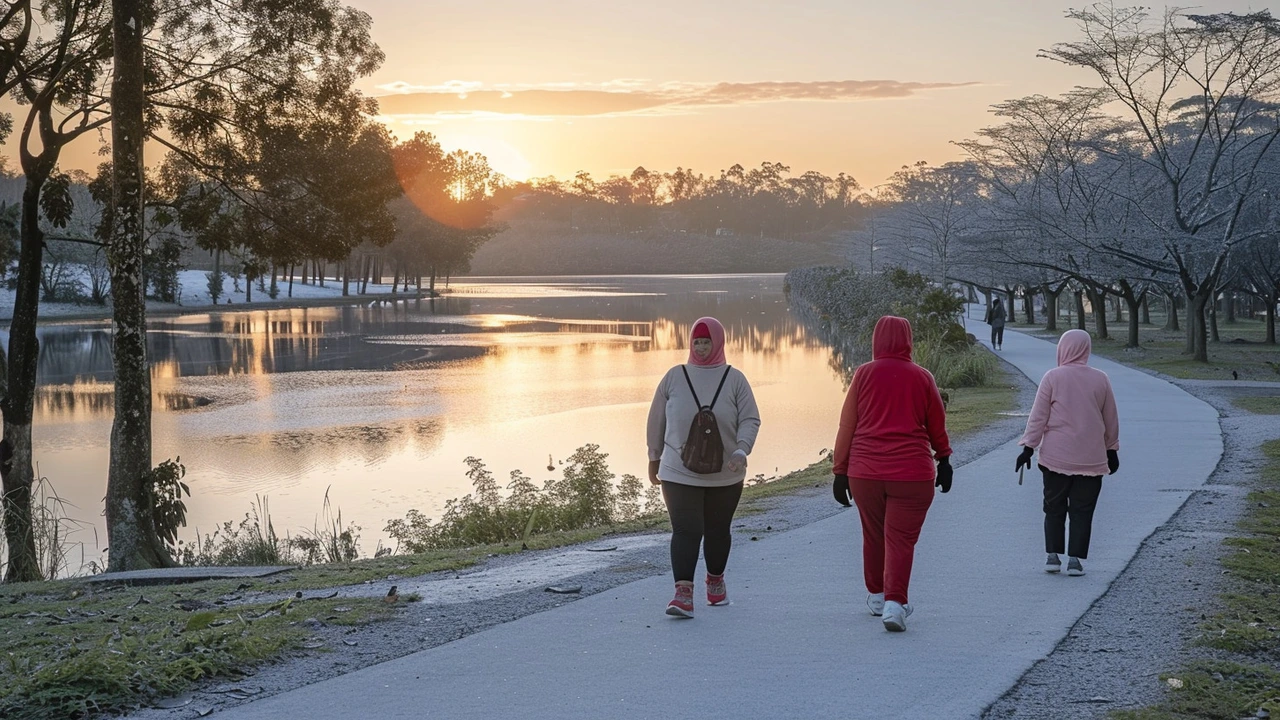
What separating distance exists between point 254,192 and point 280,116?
1175 mm

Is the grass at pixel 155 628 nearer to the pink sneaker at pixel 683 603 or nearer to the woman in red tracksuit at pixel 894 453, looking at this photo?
the pink sneaker at pixel 683 603

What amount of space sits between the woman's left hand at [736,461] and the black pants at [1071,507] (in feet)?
8.21

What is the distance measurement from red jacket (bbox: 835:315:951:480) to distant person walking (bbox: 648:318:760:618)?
23.4 inches

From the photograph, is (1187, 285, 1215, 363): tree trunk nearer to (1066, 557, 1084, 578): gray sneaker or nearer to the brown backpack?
(1066, 557, 1084, 578): gray sneaker

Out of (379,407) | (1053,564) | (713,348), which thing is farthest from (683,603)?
(379,407)

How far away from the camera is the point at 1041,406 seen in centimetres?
821

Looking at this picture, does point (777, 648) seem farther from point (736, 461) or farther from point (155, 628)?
point (155, 628)

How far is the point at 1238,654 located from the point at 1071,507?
71.4 inches

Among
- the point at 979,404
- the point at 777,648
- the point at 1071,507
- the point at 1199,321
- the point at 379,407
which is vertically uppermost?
the point at 1199,321

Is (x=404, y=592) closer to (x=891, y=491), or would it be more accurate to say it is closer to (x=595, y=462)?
(x=891, y=491)

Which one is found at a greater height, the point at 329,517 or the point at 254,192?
the point at 254,192

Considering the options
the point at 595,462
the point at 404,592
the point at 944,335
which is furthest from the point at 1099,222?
the point at 404,592

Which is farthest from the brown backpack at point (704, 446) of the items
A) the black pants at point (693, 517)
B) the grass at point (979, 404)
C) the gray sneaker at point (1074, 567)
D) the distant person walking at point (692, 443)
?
the grass at point (979, 404)

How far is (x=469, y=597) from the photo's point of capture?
7949mm
